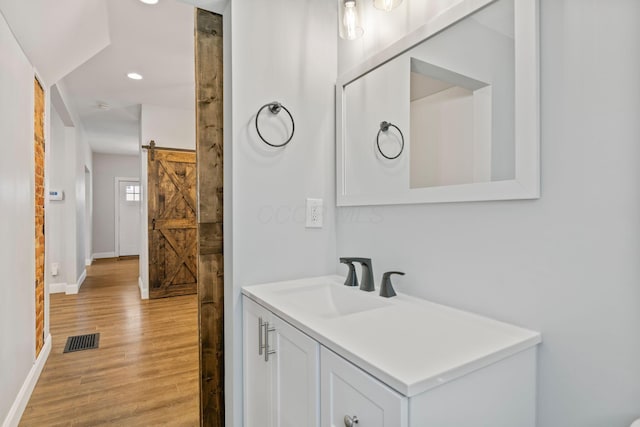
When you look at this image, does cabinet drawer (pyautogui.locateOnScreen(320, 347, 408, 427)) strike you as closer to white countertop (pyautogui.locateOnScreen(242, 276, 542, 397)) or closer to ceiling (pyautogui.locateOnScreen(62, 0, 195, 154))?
white countertop (pyautogui.locateOnScreen(242, 276, 542, 397))

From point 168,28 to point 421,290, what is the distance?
290cm

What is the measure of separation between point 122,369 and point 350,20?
2803 millimetres

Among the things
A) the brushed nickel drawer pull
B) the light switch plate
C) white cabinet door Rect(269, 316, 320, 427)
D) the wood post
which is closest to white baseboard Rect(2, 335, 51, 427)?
the wood post

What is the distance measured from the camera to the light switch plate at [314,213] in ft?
5.51

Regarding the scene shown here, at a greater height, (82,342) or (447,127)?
(447,127)

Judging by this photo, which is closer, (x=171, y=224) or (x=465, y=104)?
(x=465, y=104)

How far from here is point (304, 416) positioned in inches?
39.8

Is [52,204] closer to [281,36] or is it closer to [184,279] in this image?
[184,279]

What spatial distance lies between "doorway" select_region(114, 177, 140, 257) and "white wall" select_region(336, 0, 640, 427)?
9.33m

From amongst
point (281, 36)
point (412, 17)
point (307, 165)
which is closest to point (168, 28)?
point (281, 36)

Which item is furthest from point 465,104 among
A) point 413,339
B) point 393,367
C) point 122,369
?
point 122,369

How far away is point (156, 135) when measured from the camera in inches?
190

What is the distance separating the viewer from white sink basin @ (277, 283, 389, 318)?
138cm

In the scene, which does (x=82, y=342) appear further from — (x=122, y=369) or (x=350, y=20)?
(x=350, y=20)
